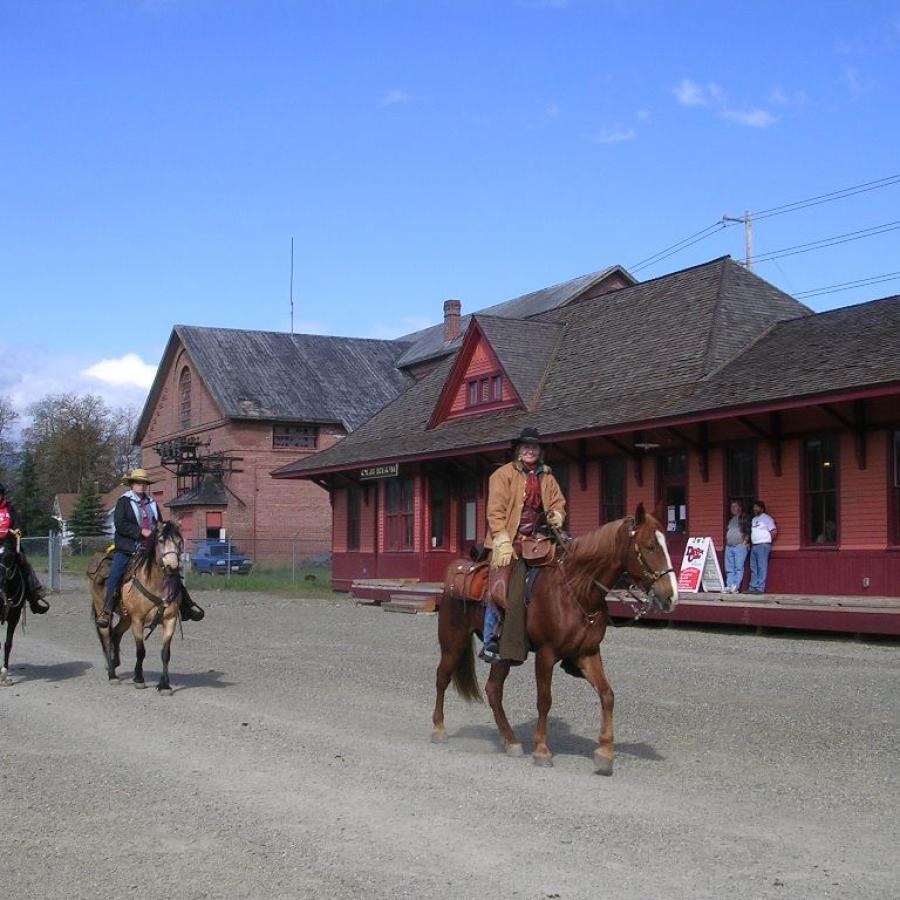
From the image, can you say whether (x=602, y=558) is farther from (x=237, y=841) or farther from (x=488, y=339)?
(x=488, y=339)

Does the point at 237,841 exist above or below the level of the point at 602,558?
below

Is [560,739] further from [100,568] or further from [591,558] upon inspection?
[100,568]

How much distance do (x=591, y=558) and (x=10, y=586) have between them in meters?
8.22

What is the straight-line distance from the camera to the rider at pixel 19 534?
14.6 metres

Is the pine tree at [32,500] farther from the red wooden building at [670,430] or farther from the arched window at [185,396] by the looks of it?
the red wooden building at [670,430]

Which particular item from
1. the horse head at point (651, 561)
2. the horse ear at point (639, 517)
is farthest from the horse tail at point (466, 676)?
the horse ear at point (639, 517)

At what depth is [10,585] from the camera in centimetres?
1474

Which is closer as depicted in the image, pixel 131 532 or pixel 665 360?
pixel 131 532

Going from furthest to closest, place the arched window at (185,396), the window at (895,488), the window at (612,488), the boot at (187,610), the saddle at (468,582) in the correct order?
the arched window at (185,396)
the window at (612,488)
the window at (895,488)
the boot at (187,610)
the saddle at (468,582)

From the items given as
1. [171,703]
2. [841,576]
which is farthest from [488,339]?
[171,703]

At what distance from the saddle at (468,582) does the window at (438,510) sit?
73.2ft

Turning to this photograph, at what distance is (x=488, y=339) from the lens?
3253cm

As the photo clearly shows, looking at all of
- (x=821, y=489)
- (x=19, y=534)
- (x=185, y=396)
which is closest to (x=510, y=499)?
(x=19, y=534)

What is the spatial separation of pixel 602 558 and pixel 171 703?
5520 mm
